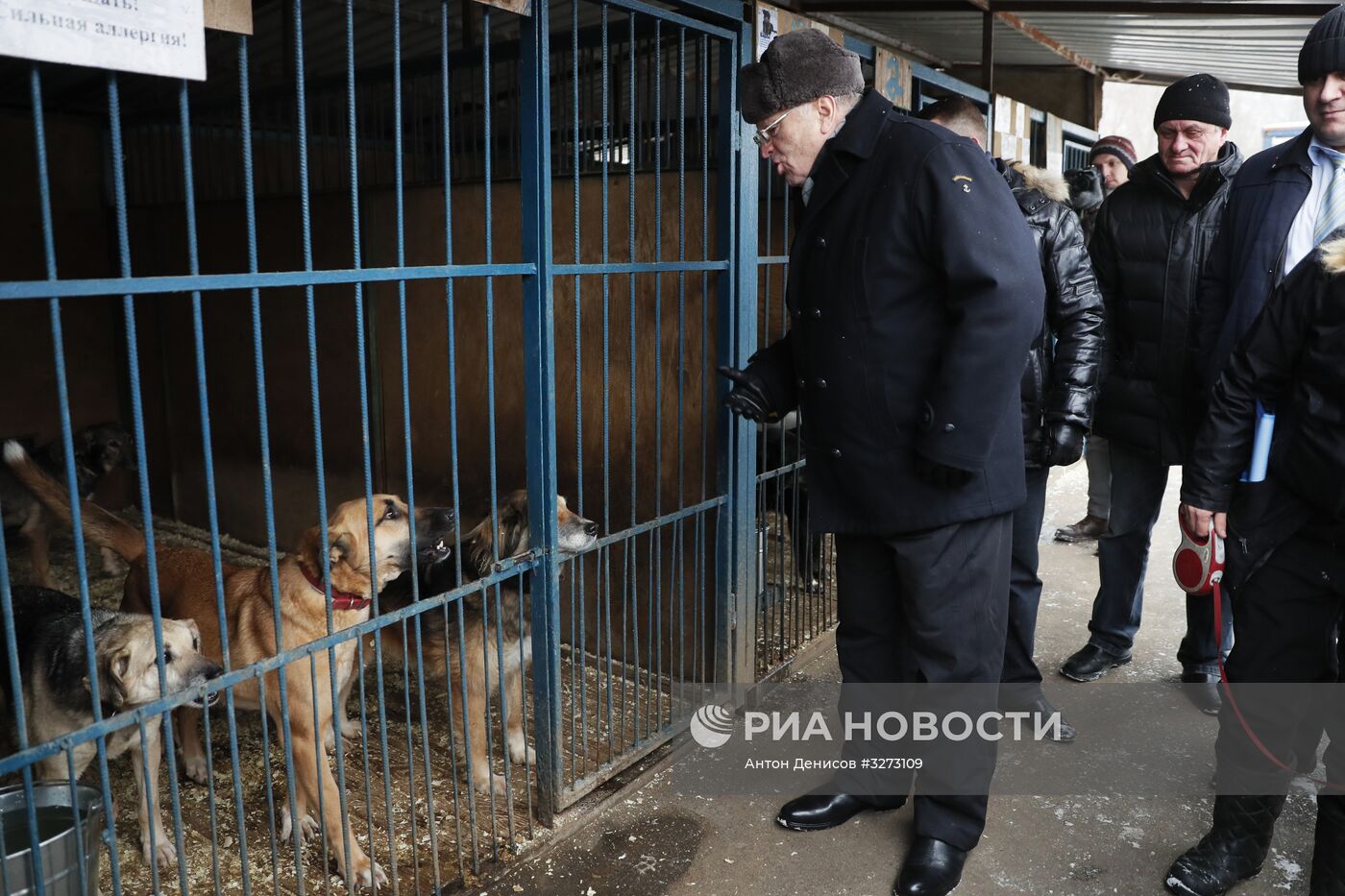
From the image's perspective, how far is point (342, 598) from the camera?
9.78 feet

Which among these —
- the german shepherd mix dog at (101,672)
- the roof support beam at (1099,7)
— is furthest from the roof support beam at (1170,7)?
the german shepherd mix dog at (101,672)

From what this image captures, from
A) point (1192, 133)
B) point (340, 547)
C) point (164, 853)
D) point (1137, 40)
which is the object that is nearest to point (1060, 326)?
point (1192, 133)

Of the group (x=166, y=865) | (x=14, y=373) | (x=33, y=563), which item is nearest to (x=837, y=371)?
(x=166, y=865)

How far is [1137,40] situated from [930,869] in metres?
7.46

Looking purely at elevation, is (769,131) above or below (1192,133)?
below

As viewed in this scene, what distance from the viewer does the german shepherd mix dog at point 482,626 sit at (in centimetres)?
340

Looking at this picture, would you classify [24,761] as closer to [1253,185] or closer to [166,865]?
[166,865]

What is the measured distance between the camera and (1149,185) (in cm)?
390

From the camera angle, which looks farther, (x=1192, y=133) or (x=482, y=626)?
(x=1192, y=133)

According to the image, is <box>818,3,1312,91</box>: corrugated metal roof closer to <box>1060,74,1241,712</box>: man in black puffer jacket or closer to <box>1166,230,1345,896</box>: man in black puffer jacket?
<box>1060,74,1241,712</box>: man in black puffer jacket

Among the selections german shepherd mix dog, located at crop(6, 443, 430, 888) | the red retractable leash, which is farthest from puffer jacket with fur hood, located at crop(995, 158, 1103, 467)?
german shepherd mix dog, located at crop(6, 443, 430, 888)

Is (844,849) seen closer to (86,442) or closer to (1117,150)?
(1117,150)

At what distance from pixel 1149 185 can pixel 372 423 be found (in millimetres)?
4219

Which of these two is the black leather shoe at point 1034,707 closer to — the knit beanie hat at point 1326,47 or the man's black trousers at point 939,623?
the man's black trousers at point 939,623
